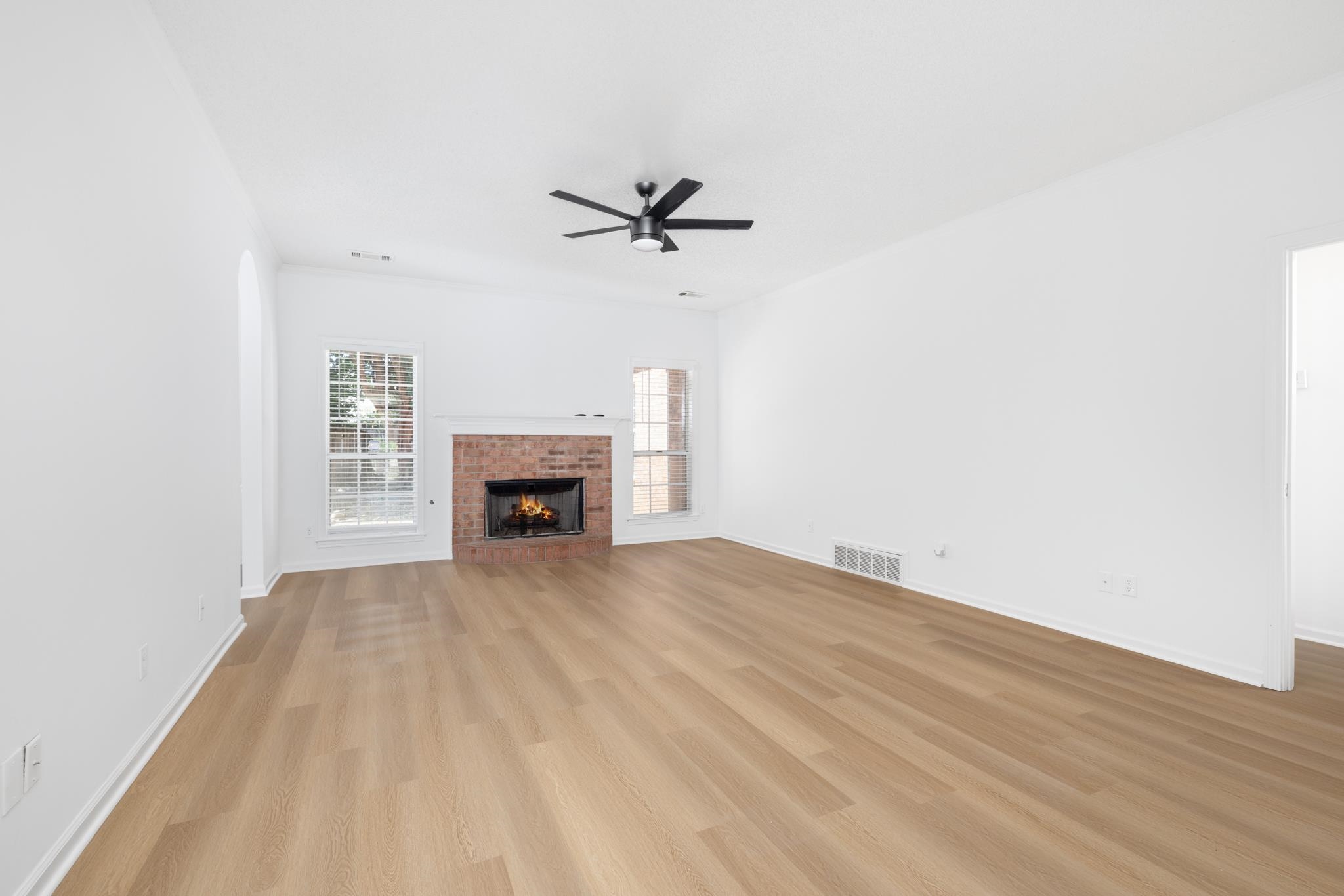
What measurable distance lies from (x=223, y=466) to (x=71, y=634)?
188 centimetres

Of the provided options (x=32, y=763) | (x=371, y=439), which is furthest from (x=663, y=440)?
(x=32, y=763)

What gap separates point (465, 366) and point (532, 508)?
5.52ft

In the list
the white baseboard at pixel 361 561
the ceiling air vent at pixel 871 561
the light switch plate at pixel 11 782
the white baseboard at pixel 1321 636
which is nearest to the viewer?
the light switch plate at pixel 11 782

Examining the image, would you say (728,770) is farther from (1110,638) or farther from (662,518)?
(662,518)

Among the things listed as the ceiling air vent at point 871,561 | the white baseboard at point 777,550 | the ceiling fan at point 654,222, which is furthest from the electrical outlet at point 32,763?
the white baseboard at point 777,550

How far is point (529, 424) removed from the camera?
6441 mm

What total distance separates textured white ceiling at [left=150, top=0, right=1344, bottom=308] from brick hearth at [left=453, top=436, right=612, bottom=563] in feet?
8.41

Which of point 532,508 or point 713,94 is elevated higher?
point 713,94

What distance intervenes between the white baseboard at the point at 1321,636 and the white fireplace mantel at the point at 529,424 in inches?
224

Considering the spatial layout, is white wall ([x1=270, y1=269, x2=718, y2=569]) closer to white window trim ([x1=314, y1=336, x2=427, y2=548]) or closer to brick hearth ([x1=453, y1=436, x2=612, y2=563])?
white window trim ([x1=314, y1=336, x2=427, y2=548])

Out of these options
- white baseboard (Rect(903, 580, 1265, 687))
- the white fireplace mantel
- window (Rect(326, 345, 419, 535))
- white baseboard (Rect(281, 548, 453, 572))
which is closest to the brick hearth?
the white fireplace mantel

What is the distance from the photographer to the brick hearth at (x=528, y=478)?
6035 millimetres

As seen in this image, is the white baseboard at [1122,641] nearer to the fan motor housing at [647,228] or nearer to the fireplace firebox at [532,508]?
the fan motor housing at [647,228]

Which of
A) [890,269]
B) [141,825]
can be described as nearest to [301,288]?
[141,825]
